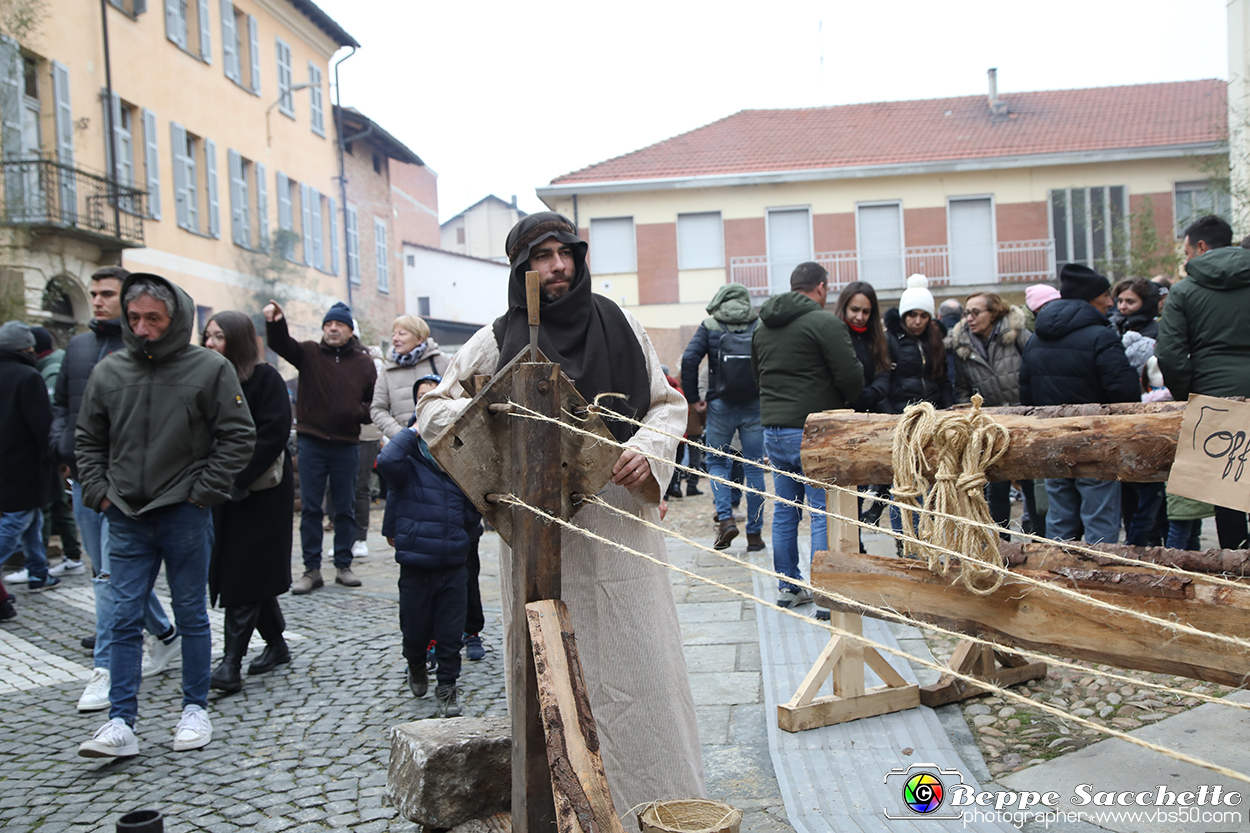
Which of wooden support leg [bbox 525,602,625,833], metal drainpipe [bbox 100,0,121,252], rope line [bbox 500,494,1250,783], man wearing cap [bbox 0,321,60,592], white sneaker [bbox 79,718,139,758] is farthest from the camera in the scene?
metal drainpipe [bbox 100,0,121,252]

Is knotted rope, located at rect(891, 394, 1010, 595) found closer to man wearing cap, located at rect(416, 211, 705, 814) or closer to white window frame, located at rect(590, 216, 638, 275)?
man wearing cap, located at rect(416, 211, 705, 814)

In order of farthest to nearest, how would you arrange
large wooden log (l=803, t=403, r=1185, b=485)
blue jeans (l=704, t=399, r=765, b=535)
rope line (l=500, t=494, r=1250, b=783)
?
1. blue jeans (l=704, t=399, r=765, b=535)
2. large wooden log (l=803, t=403, r=1185, b=485)
3. rope line (l=500, t=494, r=1250, b=783)

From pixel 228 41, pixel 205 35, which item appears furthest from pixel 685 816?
pixel 228 41

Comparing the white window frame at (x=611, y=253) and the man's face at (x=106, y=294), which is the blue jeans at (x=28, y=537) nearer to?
the man's face at (x=106, y=294)

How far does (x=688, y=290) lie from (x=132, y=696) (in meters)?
21.9

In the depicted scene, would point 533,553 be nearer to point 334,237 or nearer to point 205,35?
point 205,35

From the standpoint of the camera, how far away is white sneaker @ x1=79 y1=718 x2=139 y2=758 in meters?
3.69

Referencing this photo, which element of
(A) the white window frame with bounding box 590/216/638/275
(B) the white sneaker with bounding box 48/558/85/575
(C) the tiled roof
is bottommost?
(B) the white sneaker with bounding box 48/558/85/575

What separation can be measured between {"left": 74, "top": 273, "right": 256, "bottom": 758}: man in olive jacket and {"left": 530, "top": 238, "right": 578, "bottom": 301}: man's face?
6.63ft

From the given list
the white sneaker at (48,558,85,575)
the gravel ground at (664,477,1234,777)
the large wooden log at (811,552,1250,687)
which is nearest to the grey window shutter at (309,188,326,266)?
the white sneaker at (48,558,85,575)

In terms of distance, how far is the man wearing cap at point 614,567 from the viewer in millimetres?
2744

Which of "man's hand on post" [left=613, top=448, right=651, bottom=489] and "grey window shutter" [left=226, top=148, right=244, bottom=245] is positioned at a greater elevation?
"grey window shutter" [left=226, top=148, right=244, bottom=245]

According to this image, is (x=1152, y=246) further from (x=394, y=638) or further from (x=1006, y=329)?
(x=394, y=638)

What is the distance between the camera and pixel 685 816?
7.59 ft
